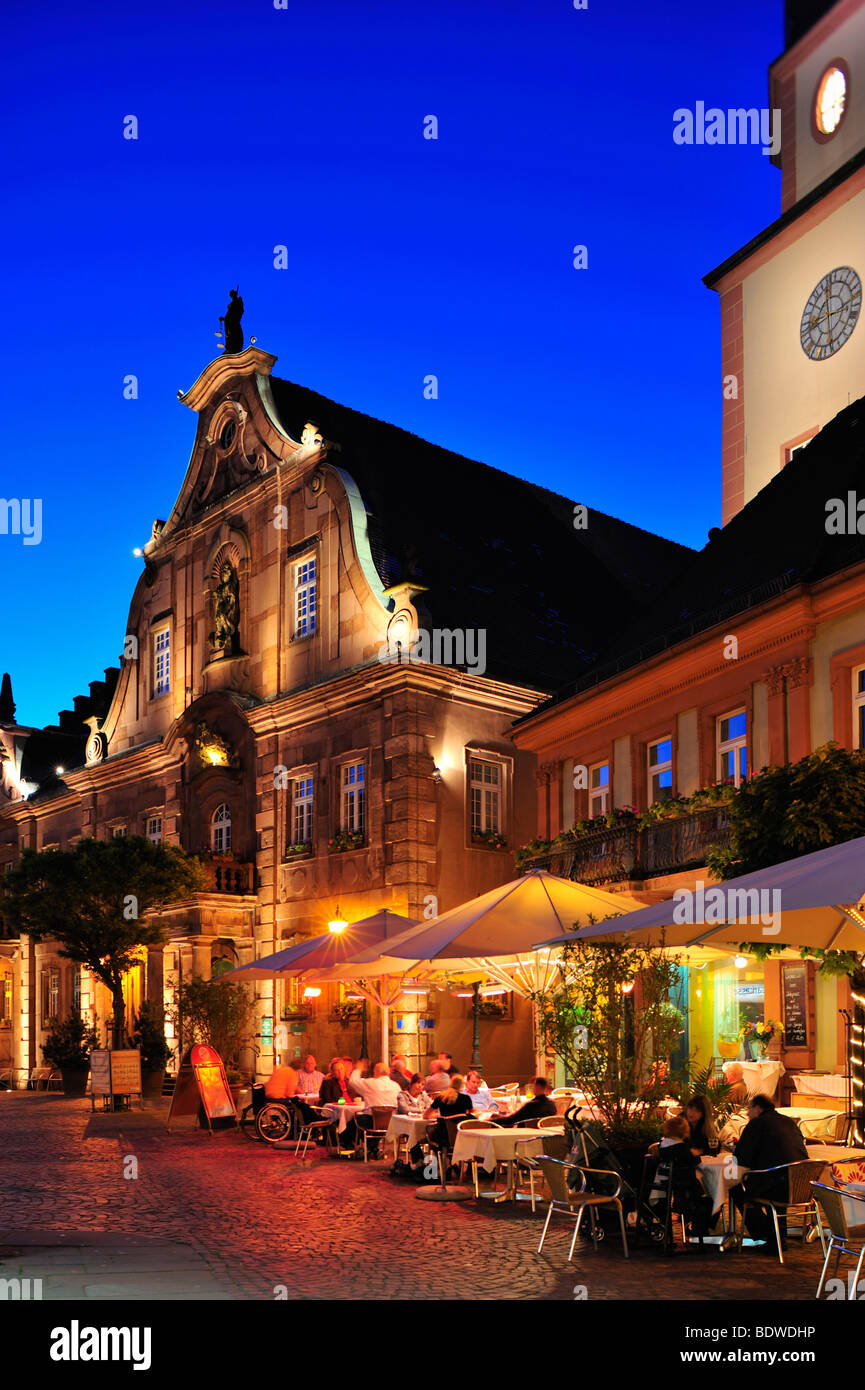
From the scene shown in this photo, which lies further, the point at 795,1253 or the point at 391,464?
the point at 391,464

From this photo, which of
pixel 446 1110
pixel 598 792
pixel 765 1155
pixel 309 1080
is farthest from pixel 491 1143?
pixel 598 792

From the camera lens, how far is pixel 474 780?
105 feet

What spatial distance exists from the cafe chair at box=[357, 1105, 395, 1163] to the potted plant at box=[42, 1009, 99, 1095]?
19.1 metres

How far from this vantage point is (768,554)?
23.5 m

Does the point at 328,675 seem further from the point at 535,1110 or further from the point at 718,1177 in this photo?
the point at 718,1177

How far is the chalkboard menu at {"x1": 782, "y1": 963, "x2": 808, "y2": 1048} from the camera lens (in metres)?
19.7

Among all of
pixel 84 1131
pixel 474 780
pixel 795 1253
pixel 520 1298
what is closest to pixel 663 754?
pixel 474 780

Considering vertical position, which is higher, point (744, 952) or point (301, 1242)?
point (744, 952)

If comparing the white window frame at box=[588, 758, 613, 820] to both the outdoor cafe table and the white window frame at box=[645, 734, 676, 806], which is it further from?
the outdoor cafe table

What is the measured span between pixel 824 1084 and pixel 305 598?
20.3 metres

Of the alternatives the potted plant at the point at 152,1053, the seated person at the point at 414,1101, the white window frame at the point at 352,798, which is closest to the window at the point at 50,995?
the potted plant at the point at 152,1053

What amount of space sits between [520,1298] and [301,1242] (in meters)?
2.99
